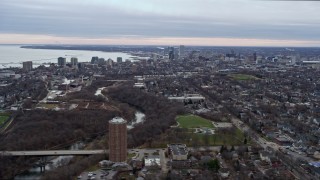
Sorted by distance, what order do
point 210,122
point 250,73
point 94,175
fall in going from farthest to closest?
1. point 250,73
2. point 210,122
3. point 94,175

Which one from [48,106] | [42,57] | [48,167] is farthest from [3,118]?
[42,57]

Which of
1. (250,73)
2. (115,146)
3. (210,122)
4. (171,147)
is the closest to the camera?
(115,146)

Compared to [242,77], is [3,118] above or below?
below

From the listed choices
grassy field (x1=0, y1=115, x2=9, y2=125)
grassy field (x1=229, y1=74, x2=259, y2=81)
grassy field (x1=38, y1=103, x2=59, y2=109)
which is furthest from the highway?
grassy field (x1=229, y1=74, x2=259, y2=81)

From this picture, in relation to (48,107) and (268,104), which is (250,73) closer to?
(268,104)

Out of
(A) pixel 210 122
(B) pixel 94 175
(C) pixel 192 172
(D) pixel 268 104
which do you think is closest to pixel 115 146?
(B) pixel 94 175

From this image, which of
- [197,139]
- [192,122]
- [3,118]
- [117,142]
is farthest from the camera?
[3,118]

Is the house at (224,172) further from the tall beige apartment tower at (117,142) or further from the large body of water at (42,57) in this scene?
the large body of water at (42,57)

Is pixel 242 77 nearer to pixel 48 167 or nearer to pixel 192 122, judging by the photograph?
pixel 192 122
